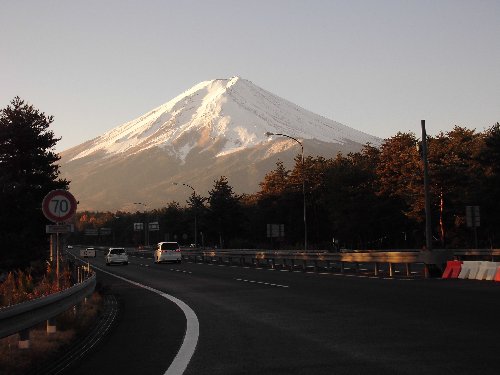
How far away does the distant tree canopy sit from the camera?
7394 centimetres

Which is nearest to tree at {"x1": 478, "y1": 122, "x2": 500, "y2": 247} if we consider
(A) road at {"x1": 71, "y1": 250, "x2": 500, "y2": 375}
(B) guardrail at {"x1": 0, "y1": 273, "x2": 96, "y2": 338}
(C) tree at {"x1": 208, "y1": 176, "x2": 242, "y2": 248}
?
(A) road at {"x1": 71, "y1": 250, "x2": 500, "y2": 375}

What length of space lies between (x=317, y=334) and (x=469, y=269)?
53.0 feet

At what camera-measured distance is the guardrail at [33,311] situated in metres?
8.37

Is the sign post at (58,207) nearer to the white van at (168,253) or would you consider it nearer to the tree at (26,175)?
the white van at (168,253)

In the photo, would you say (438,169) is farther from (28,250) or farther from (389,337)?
(389,337)

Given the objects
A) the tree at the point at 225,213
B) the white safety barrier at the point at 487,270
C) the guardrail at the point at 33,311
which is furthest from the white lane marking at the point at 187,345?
the tree at the point at 225,213

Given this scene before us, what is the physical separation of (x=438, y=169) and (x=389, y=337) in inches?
2589

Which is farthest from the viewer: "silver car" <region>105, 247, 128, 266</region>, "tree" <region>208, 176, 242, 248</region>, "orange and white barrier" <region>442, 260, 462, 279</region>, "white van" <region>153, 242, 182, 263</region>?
"tree" <region>208, 176, 242, 248</region>

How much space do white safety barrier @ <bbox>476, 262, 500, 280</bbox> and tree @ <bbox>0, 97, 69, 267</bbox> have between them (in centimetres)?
4656

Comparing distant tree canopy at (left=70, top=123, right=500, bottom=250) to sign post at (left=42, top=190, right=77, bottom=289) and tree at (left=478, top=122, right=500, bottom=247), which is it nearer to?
tree at (left=478, top=122, right=500, bottom=247)

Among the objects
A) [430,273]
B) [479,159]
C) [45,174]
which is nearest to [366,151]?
[479,159]

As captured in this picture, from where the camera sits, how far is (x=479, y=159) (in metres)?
76.9

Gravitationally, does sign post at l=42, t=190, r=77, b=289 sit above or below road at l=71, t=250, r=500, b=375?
above

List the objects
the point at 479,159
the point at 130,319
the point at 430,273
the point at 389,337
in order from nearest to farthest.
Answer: the point at 389,337 < the point at 130,319 < the point at 430,273 < the point at 479,159
